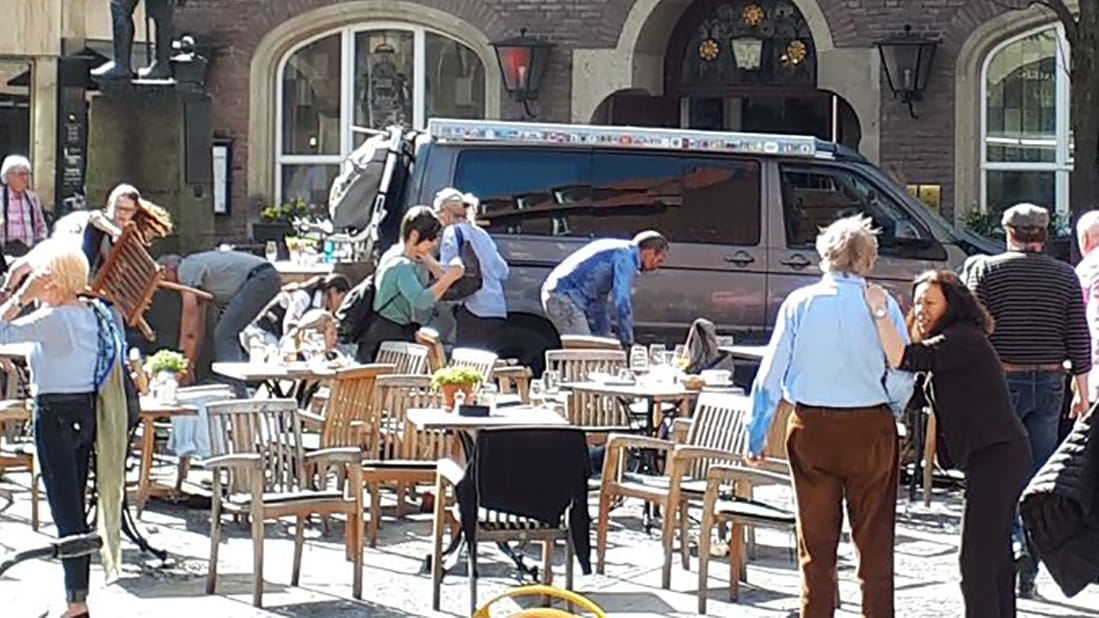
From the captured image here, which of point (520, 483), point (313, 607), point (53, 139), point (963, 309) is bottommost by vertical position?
point (313, 607)

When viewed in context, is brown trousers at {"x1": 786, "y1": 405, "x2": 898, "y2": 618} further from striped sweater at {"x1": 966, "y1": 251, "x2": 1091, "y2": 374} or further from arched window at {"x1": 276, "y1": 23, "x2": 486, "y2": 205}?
arched window at {"x1": 276, "y1": 23, "x2": 486, "y2": 205}

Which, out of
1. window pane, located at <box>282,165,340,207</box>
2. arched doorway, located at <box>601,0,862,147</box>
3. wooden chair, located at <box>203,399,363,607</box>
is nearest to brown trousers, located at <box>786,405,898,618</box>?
wooden chair, located at <box>203,399,363,607</box>

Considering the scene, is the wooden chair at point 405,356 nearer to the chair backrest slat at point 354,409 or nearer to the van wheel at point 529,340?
the chair backrest slat at point 354,409

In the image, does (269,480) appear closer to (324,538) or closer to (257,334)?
(324,538)

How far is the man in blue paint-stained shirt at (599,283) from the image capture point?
1406 cm

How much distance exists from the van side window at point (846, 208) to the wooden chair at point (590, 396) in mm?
3330

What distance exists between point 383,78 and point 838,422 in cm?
1606

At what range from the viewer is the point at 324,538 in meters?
11.2

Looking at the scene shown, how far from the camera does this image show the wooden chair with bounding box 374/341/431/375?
496 inches

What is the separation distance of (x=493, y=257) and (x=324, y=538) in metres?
3.73

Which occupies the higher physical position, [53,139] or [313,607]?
[53,139]

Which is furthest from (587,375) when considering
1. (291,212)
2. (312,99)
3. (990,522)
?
(312,99)

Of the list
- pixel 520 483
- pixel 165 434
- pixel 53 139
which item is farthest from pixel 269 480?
pixel 53 139

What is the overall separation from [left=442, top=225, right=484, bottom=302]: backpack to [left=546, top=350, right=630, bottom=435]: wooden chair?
1247 millimetres
